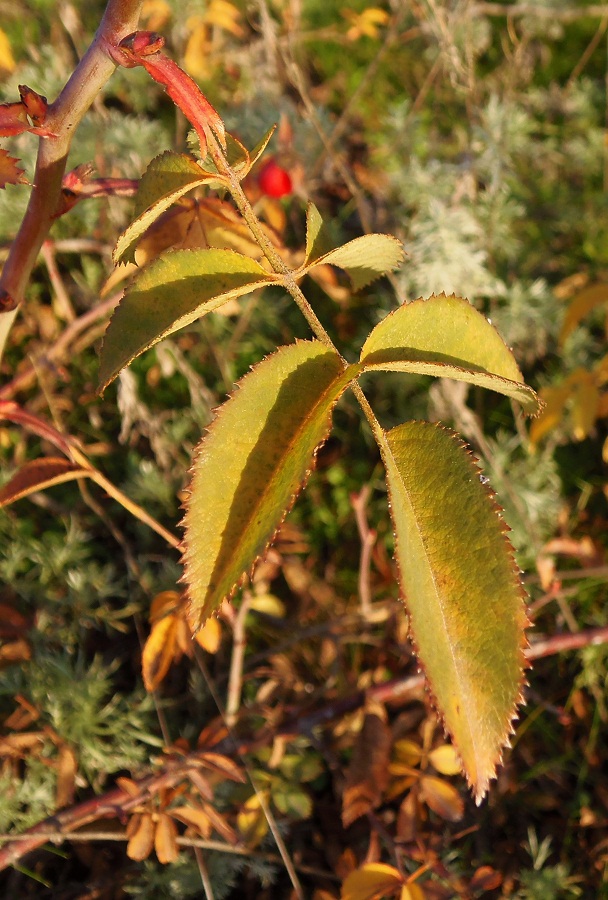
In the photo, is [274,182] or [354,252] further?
[274,182]

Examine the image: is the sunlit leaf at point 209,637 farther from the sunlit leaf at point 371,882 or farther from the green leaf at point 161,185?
the green leaf at point 161,185

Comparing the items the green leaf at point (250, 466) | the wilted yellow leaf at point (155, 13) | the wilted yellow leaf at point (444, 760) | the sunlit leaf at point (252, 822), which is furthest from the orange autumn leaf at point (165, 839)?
the wilted yellow leaf at point (155, 13)

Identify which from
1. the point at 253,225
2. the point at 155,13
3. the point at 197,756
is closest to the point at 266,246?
the point at 253,225

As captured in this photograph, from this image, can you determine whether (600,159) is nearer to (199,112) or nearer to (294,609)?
(294,609)

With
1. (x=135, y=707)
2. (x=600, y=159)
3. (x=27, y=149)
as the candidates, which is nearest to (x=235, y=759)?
(x=135, y=707)

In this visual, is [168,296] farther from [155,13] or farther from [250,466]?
[155,13]

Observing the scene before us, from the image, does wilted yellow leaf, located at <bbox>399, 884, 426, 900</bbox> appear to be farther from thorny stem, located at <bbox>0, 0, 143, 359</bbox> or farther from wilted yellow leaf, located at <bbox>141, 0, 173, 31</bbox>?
wilted yellow leaf, located at <bbox>141, 0, 173, 31</bbox>
